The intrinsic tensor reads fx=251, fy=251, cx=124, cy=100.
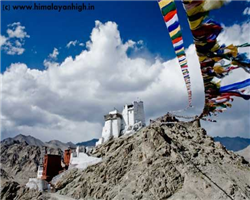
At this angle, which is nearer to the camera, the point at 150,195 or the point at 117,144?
the point at 150,195

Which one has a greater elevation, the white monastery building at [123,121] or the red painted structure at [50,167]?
the white monastery building at [123,121]

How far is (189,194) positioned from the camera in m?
29.0

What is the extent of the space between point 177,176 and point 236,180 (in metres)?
7.97

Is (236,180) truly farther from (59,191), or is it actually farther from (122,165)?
(59,191)

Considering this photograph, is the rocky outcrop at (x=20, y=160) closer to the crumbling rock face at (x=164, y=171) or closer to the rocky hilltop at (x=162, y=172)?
the rocky hilltop at (x=162, y=172)

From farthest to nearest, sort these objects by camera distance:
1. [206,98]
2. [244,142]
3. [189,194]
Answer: [244,142] → [189,194] → [206,98]

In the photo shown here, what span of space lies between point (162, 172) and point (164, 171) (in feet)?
1.04

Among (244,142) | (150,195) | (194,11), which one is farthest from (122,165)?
(244,142)

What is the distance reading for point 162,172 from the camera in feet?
106

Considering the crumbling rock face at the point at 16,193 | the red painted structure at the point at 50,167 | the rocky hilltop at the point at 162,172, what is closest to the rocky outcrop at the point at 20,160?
the red painted structure at the point at 50,167

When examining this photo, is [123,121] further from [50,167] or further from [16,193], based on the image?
[16,193]

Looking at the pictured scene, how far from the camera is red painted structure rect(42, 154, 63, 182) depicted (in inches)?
1774

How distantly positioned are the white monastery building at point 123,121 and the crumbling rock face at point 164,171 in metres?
6.50

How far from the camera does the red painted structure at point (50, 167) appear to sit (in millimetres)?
45066
